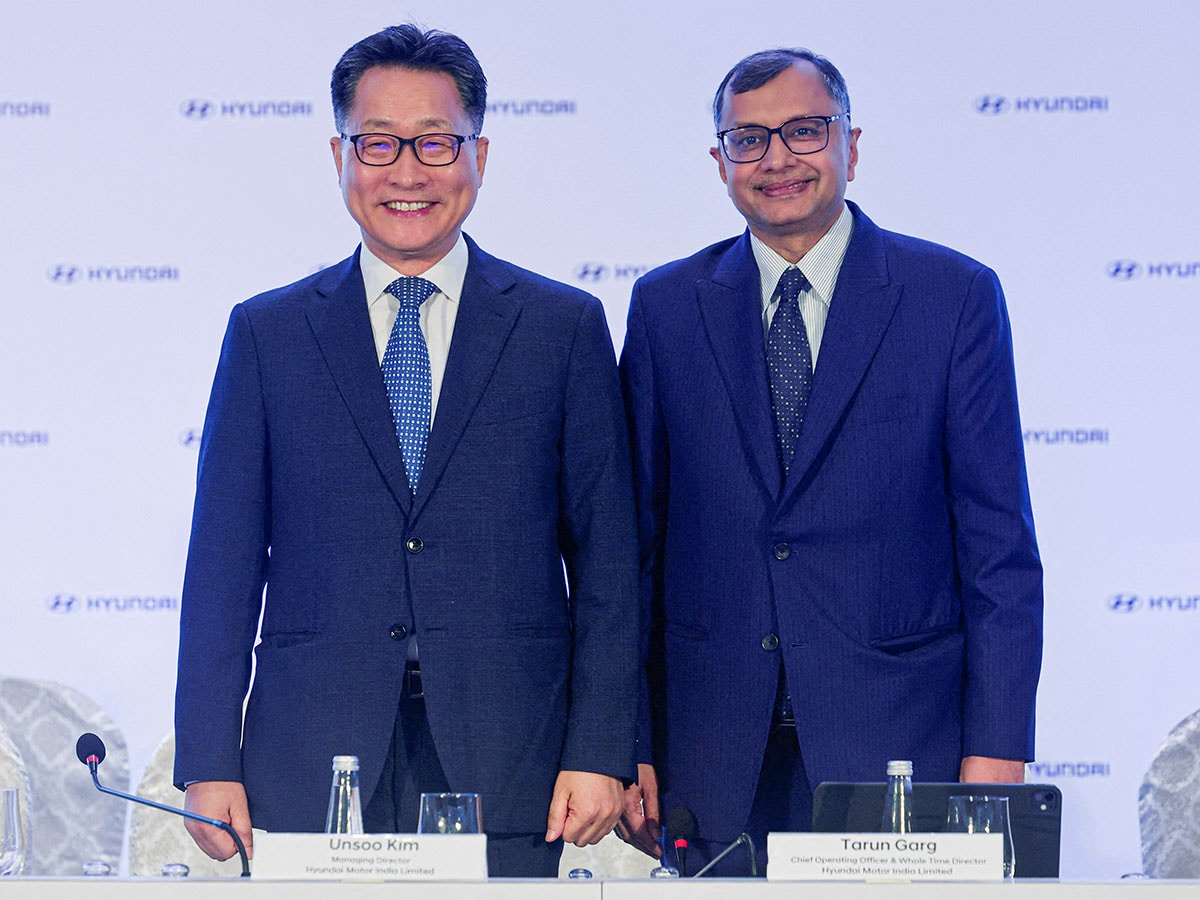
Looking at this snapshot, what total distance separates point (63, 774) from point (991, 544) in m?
2.27

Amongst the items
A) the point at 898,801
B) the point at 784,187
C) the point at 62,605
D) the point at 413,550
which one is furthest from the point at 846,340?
the point at 62,605

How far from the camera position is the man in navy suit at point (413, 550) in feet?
7.45

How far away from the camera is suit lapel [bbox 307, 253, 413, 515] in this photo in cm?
232

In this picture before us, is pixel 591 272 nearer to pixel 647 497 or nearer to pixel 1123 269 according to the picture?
pixel 1123 269

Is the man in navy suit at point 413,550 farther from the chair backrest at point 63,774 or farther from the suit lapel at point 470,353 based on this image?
the chair backrest at point 63,774

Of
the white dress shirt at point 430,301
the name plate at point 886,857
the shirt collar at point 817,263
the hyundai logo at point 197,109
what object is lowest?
the name plate at point 886,857

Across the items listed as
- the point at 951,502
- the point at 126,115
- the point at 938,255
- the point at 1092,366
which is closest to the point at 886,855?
the point at 951,502

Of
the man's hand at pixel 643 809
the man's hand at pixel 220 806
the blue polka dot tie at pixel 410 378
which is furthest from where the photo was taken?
the man's hand at pixel 643 809

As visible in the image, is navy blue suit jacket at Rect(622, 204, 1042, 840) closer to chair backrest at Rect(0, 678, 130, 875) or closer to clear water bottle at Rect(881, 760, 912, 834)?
clear water bottle at Rect(881, 760, 912, 834)

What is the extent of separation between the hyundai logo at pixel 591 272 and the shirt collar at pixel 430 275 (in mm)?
1358

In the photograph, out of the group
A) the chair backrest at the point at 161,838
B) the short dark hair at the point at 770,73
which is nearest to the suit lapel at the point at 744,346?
the short dark hair at the point at 770,73

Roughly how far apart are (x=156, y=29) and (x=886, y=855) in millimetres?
3107

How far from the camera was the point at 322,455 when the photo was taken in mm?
2344

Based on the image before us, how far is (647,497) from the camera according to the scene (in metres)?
2.52
